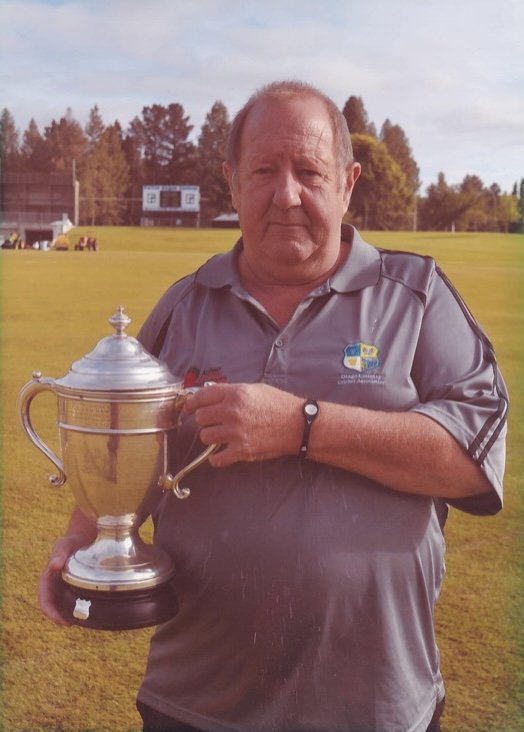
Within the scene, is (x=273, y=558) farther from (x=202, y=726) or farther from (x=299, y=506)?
(x=202, y=726)

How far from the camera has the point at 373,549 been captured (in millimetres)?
1470

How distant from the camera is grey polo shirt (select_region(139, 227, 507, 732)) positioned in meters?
1.46

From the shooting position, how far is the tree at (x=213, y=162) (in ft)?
7.81

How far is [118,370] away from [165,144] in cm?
209

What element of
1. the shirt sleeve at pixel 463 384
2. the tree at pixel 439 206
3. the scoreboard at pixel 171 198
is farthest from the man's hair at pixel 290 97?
the tree at pixel 439 206

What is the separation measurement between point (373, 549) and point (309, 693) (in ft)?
0.87

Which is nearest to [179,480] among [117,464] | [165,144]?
[117,464]

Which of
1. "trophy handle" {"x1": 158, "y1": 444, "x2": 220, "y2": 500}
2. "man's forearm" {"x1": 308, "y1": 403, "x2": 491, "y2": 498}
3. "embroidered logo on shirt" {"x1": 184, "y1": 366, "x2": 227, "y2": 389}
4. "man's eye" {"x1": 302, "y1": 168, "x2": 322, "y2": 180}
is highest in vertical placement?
"man's eye" {"x1": 302, "y1": 168, "x2": 322, "y2": 180}

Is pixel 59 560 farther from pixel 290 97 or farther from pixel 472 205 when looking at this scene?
pixel 472 205

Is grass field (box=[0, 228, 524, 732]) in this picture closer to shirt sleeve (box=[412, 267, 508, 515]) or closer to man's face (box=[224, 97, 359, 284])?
shirt sleeve (box=[412, 267, 508, 515])

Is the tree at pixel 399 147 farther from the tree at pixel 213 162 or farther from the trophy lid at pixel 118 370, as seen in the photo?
the trophy lid at pixel 118 370

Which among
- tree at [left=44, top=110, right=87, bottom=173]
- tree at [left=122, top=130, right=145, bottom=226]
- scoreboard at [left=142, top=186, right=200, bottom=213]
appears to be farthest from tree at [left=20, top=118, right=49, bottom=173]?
scoreboard at [left=142, top=186, right=200, bottom=213]

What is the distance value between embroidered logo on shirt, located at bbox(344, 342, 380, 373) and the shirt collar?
12 centimetres

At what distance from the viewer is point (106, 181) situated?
3.97 metres
